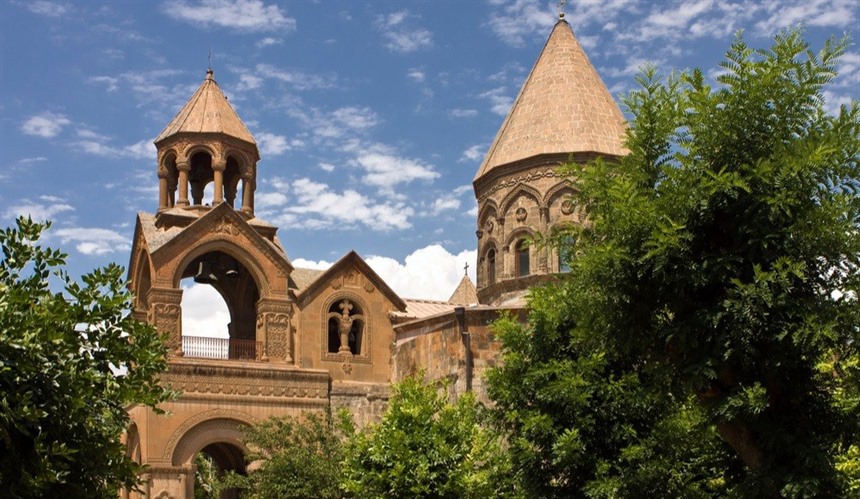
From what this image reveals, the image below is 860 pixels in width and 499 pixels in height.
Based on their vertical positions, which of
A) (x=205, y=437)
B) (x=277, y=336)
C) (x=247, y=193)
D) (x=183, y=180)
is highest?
(x=183, y=180)

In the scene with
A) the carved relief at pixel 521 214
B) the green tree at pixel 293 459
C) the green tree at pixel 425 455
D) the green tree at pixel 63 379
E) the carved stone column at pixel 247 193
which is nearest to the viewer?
the green tree at pixel 63 379

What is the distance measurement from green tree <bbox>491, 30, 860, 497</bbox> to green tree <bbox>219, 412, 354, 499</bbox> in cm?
1214

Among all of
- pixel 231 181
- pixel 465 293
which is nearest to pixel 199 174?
pixel 231 181

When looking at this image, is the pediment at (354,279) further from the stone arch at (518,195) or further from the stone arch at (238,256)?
the stone arch at (518,195)

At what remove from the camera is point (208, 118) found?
2725 centimetres

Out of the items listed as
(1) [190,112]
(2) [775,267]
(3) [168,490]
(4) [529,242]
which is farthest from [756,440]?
(1) [190,112]

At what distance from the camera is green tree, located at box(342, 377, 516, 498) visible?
16078 mm

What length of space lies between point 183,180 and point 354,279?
485cm

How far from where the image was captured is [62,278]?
30.3ft

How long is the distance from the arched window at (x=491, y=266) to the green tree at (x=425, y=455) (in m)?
8.04

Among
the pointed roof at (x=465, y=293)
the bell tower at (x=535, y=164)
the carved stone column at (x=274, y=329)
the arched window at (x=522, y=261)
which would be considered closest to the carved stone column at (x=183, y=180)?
the carved stone column at (x=274, y=329)

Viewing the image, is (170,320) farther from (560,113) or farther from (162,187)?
(560,113)

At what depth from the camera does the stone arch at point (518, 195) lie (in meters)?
24.4

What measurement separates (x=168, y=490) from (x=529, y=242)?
1423cm
